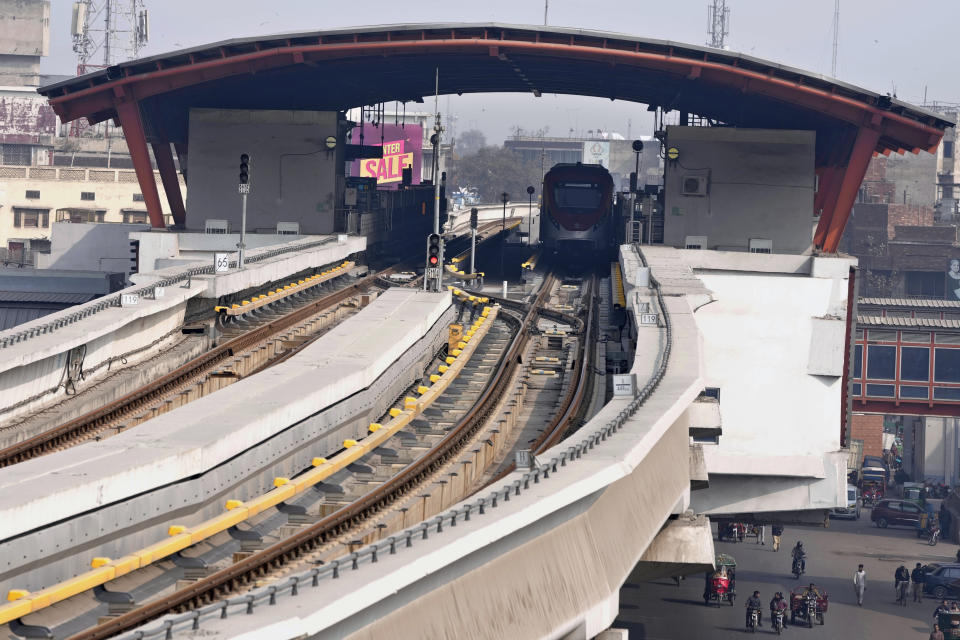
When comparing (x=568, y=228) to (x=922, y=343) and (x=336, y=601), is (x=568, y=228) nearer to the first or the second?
(x=922, y=343)

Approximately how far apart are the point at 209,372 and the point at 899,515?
40289 millimetres

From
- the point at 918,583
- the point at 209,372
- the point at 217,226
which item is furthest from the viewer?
the point at 217,226

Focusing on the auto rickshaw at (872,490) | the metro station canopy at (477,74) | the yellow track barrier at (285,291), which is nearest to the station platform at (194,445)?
the yellow track barrier at (285,291)

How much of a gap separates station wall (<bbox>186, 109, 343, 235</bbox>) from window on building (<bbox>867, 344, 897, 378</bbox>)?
Result: 28093 millimetres

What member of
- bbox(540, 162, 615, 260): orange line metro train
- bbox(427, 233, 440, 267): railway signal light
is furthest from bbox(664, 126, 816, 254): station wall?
bbox(427, 233, 440, 267): railway signal light

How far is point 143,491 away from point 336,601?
6.85 metres

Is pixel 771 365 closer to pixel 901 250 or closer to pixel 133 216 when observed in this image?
pixel 901 250

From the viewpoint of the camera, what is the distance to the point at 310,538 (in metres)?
17.5

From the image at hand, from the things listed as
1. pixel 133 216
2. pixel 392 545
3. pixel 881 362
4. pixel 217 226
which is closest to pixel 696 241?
pixel 881 362

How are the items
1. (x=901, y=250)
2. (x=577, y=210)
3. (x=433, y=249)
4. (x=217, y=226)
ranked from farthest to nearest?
(x=901, y=250), (x=577, y=210), (x=217, y=226), (x=433, y=249)

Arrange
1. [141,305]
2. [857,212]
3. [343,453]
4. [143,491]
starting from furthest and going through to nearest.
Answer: [857,212] < [141,305] < [343,453] < [143,491]

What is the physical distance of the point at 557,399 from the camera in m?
29.8

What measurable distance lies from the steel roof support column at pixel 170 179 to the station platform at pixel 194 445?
3164 cm

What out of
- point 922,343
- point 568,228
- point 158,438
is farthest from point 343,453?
point 922,343
